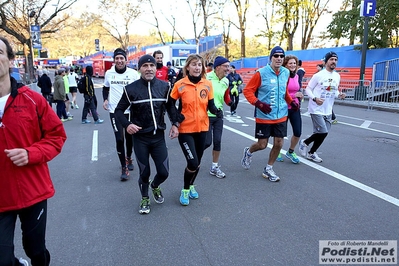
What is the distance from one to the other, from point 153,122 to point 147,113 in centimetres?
12

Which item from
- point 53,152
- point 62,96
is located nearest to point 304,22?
point 62,96

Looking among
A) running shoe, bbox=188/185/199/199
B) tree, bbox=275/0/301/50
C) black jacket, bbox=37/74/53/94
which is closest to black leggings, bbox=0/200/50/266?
running shoe, bbox=188/185/199/199

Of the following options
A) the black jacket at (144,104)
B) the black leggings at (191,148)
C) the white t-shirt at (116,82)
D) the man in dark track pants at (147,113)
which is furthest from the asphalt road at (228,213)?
the white t-shirt at (116,82)

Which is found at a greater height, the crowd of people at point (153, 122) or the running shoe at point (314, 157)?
the crowd of people at point (153, 122)

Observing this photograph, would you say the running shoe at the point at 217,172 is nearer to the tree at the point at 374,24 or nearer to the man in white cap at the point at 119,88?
the man in white cap at the point at 119,88

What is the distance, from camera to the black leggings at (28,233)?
215 centimetres

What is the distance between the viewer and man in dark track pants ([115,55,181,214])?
3.83 metres

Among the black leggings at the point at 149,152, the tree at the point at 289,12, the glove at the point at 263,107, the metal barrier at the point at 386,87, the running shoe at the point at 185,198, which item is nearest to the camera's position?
the black leggings at the point at 149,152

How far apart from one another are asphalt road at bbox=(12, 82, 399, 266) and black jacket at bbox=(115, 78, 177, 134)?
1.12 m

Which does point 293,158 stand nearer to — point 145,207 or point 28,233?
point 145,207

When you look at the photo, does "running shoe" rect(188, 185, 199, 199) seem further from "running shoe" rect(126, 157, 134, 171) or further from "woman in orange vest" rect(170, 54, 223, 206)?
"running shoe" rect(126, 157, 134, 171)

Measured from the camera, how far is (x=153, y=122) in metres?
3.89

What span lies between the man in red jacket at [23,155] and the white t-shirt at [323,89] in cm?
477

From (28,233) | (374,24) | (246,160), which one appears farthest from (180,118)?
(374,24)
